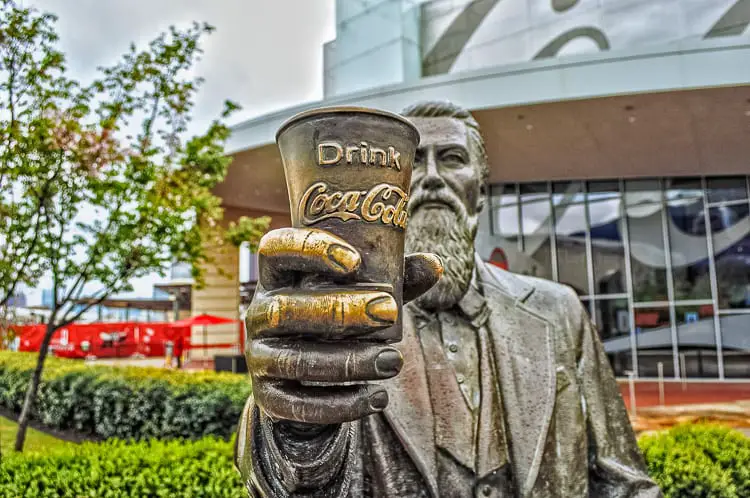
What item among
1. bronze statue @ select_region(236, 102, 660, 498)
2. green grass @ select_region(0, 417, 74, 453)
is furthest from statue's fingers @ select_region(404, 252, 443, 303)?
green grass @ select_region(0, 417, 74, 453)

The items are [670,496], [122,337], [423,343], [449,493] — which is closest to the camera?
[449,493]

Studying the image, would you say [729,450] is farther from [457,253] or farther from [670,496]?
[457,253]

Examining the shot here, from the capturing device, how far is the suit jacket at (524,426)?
1.46 m

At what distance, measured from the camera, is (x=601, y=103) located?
11.5 meters

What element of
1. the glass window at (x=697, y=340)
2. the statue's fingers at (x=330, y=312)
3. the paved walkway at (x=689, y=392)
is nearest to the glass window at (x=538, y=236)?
the glass window at (x=697, y=340)

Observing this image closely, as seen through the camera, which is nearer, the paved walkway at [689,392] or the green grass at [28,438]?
the green grass at [28,438]

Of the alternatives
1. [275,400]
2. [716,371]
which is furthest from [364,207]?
[716,371]

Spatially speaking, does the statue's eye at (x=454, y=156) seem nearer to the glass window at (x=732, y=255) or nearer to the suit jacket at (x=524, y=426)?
the suit jacket at (x=524, y=426)

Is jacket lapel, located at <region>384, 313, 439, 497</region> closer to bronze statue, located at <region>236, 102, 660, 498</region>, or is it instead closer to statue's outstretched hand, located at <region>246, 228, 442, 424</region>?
bronze statue, located at <region>236, 102, 660, 498</region>

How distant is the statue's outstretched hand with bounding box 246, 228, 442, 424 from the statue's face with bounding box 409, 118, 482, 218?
0.79 m

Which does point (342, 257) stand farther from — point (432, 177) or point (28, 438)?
point (28, 438)

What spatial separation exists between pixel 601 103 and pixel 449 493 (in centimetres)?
1118

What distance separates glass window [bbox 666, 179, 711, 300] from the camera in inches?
656

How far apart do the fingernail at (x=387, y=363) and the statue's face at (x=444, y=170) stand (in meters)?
0.81
